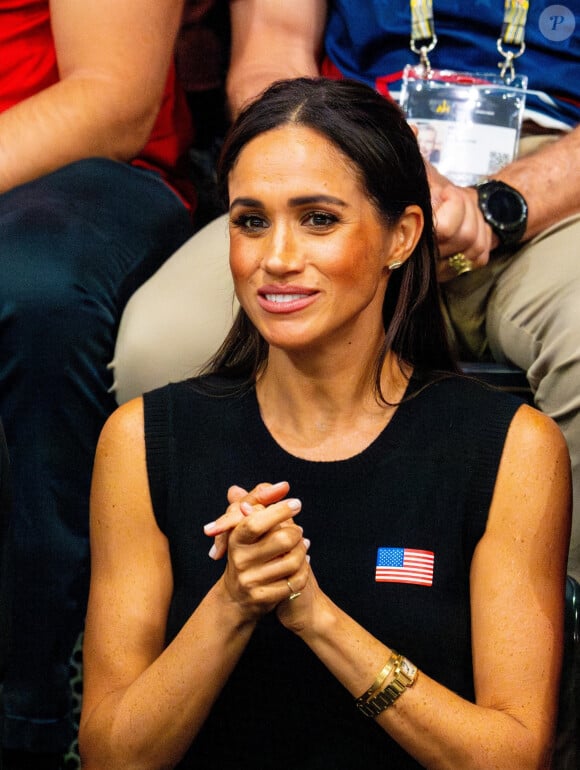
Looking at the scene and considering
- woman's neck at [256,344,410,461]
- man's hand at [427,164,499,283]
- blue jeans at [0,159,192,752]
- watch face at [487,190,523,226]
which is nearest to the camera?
woman's neck at [256,344,410,461]

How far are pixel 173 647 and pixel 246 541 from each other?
0.19 meters

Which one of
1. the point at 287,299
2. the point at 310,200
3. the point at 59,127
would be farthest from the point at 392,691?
Result: the point at 59,127

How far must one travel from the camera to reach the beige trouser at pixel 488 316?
1821 millimetres

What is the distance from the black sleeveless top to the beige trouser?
27 centimetres

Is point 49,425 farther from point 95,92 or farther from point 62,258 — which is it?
point 95,92

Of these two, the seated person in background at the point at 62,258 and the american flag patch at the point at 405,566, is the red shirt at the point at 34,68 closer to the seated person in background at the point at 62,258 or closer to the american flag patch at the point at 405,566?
the seated person in background at the point at 62,258

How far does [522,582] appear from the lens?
147cm

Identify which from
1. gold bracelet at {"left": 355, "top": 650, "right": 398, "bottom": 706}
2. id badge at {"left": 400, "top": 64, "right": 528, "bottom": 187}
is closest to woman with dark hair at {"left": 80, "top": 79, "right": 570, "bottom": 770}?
gold bracelet at {"left": 355, "top": 650, "right": 398, "bottom": 706}

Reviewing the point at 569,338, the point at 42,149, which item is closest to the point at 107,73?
the point at 42,149

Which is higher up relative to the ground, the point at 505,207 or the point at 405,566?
the point at 505,207

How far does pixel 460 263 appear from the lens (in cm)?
195

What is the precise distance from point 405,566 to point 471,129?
35.0 inches

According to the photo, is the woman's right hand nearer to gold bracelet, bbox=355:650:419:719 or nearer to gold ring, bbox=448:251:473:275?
gold bracelet, bbox=355:650:419:719

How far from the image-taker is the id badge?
2086mm
